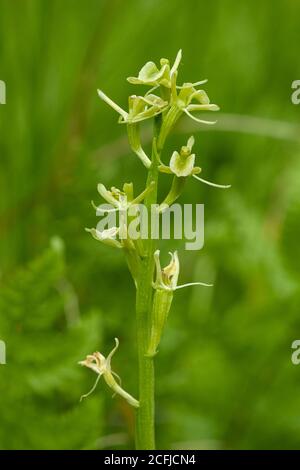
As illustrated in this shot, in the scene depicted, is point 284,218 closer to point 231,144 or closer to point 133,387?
point 231,144

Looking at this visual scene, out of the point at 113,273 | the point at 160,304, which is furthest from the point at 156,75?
the point at 113,273

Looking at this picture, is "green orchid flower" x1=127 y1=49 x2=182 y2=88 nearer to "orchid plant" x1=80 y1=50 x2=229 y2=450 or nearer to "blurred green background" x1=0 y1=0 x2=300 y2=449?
"orchid plant" x1=80 y1=50 x2=229 y2=450

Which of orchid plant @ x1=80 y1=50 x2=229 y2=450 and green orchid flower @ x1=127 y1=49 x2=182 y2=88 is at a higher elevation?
green orchid flower @ x1=127 y1=49 x2=182 y2=88

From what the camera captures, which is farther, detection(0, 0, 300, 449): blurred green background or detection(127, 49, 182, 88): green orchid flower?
detection(0, 0, 300, 449): blurred green background

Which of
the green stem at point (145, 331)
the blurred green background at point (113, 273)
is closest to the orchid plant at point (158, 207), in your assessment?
the green stem at point (145, 331)

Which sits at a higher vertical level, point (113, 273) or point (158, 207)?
point (113, 273)

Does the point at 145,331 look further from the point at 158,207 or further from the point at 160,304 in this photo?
the point at 158,207

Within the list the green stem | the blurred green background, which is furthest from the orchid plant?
the blurred green background
